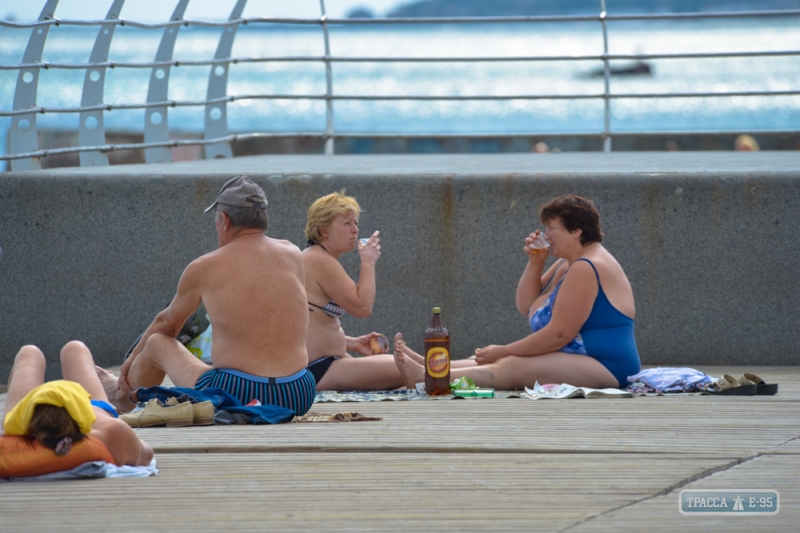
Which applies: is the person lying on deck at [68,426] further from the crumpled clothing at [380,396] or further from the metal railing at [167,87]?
the metal railing at [167,87]

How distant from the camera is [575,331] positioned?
568 cm

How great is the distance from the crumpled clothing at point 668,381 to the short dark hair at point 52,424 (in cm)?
329

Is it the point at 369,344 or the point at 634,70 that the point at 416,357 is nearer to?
the point at 369,344

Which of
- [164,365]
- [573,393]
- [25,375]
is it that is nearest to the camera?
[25,375]

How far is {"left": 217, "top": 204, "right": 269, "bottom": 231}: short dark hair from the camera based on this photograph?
4809mm

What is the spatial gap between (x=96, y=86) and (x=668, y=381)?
15.9 feet

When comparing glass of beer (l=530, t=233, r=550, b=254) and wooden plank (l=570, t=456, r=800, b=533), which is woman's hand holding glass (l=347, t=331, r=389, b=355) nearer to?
glass of beer (l=530, t=233, r=550, b=254)

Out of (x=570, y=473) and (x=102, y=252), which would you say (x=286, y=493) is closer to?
(x=570, y=473)

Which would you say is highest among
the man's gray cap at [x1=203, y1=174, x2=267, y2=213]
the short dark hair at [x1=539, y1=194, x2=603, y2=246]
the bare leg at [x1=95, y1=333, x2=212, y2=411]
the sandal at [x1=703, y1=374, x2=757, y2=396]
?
the man's gray cap at [x1=203, y1=174, x2=267, y2=213]

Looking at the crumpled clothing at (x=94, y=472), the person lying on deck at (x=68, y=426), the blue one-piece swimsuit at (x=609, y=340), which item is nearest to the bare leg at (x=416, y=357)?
the blue one-piece swimsuit at (x=609, y=340)

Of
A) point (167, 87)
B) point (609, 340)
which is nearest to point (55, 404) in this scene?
point (609, 340)

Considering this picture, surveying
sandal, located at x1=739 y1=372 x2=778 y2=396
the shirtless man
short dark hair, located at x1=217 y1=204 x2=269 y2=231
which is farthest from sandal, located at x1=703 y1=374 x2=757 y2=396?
short dark hair, located at x1=217 y1=204 x2=269 y2=231

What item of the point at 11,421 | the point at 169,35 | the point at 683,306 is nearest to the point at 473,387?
the point at 683,306

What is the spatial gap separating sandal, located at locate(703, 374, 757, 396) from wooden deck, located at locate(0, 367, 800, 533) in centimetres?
67
